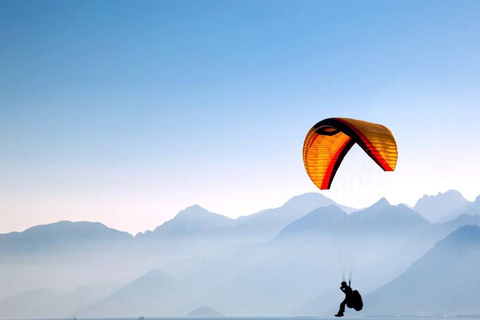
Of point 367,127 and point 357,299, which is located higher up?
point 367,127

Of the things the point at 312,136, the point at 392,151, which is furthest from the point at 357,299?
the point at 312,136

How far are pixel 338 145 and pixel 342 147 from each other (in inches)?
9.6

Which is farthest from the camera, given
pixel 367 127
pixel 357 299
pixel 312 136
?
pixel 312 136

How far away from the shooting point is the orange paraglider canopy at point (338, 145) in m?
30.4

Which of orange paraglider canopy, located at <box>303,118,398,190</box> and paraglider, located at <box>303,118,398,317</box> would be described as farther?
orange paraglider canopy, located at <box>303,118,398,190</box>

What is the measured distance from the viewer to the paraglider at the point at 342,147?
30156 millimetres

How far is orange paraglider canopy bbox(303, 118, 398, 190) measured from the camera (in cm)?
3039

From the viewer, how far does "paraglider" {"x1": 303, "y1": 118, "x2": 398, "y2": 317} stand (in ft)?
98.9

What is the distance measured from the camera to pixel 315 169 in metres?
35.7

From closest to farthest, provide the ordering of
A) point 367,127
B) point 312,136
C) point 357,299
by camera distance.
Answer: point 357,299 → point 367,127 → point 312,136

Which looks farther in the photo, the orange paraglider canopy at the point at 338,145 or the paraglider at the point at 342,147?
the orange paraglider canopy at the point at 338,145

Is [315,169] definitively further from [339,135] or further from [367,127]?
[367,127]

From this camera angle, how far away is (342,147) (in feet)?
117

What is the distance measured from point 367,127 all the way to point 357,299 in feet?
26.0
